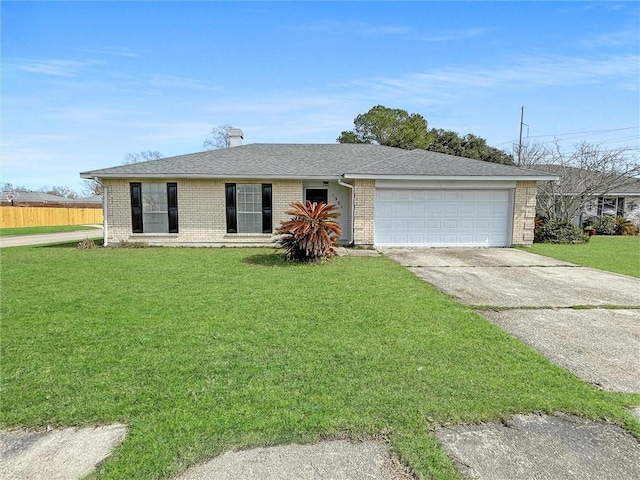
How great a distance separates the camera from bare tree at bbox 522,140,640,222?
1727cm

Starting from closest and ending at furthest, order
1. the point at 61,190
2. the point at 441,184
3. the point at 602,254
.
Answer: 1. the point at 602,254
2. the point at 441,184
3. the point at 61,190

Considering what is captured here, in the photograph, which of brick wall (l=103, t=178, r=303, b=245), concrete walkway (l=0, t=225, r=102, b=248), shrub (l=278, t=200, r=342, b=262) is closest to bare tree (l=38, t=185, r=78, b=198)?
concrete walkway (l=0, t=225, r=102, b=248)

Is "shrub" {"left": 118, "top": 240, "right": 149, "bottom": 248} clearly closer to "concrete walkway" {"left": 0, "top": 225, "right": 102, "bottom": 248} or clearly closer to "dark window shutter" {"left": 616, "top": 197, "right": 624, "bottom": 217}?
"concrete walkway" {"left": 0, "top": 225, "right": 102, "bottom": 248}

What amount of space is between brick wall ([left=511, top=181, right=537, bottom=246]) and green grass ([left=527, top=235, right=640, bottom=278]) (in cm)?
54

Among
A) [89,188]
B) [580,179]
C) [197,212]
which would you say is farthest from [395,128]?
[89,188]

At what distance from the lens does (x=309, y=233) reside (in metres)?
9.40

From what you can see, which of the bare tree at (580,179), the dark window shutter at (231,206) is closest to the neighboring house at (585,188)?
the bare tree at (580,179)

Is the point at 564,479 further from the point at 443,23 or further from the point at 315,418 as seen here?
the point at 443,23

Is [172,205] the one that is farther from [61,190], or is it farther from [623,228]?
[61,190]

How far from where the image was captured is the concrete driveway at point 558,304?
3.94 meters

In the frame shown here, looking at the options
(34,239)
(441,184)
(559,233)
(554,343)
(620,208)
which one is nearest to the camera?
(554,343)

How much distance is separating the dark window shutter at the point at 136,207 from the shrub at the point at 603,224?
2357 centimetres

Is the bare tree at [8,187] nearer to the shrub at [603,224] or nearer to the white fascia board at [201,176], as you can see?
the white fascia board at [201,176]

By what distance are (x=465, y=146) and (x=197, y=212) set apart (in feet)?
88.3
